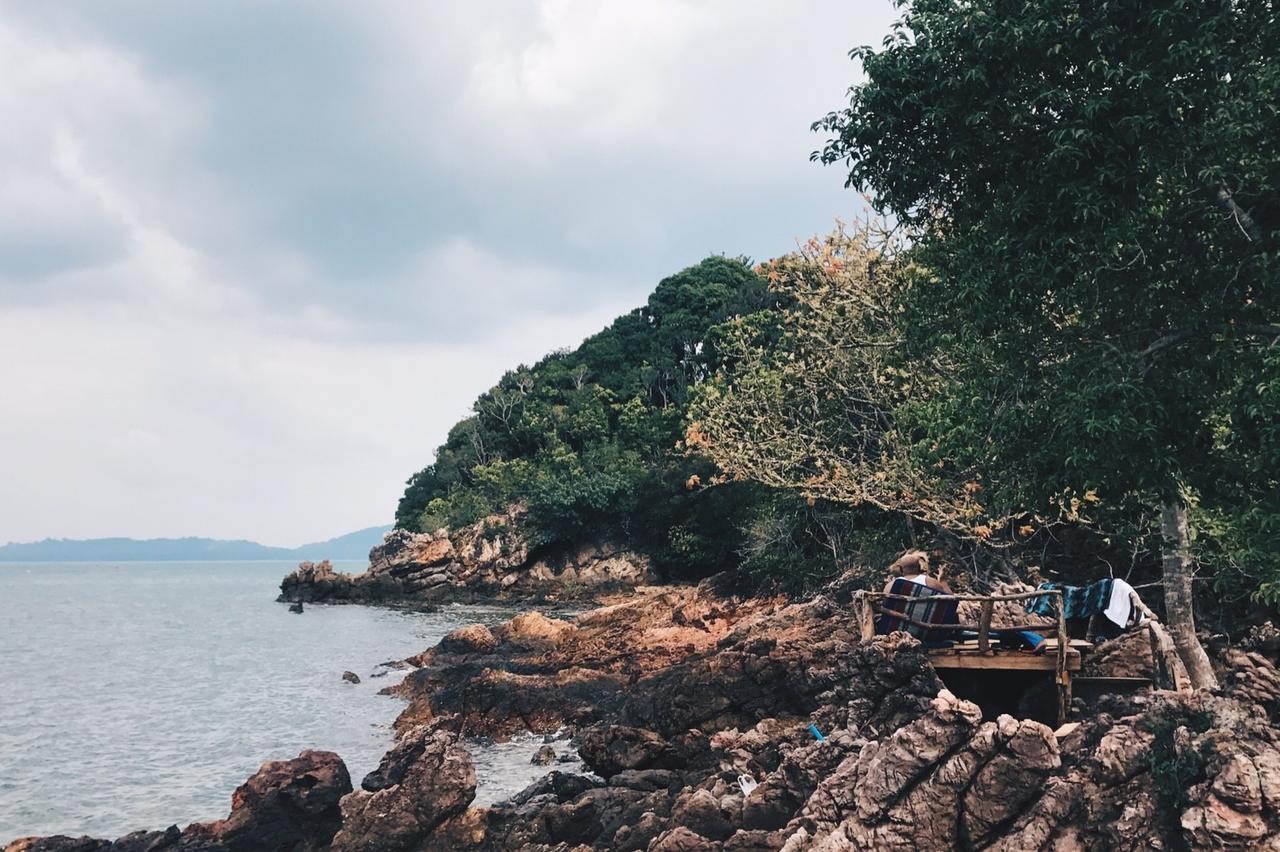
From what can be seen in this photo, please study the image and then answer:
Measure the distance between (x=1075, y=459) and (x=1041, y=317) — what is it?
3.12m

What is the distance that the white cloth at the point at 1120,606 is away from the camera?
11.8 metres

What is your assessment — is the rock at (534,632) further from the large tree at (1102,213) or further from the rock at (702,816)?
the large tree at (1102,213)

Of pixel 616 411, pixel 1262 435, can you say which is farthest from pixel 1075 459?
pixel 616 411

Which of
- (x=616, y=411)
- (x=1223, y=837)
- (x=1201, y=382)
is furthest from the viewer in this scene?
(x=616, y=411)

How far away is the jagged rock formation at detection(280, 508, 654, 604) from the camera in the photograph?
2291 inches

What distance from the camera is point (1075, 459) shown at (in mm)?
10234

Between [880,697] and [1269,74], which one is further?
[880,697]

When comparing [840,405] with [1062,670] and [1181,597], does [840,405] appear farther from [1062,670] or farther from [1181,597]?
[1062,670]

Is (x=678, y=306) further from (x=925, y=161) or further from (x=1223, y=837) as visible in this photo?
(x=1223, y=837)

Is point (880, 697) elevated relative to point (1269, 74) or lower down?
lower down

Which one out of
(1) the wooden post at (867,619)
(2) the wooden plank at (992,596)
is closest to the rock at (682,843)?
(1) the wooden post at (867,619)

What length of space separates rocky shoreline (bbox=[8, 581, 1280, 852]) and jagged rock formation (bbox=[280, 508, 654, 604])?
3656 centimetres

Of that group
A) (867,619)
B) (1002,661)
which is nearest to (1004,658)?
(1002,661)

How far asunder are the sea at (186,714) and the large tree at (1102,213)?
10940 millimetres
